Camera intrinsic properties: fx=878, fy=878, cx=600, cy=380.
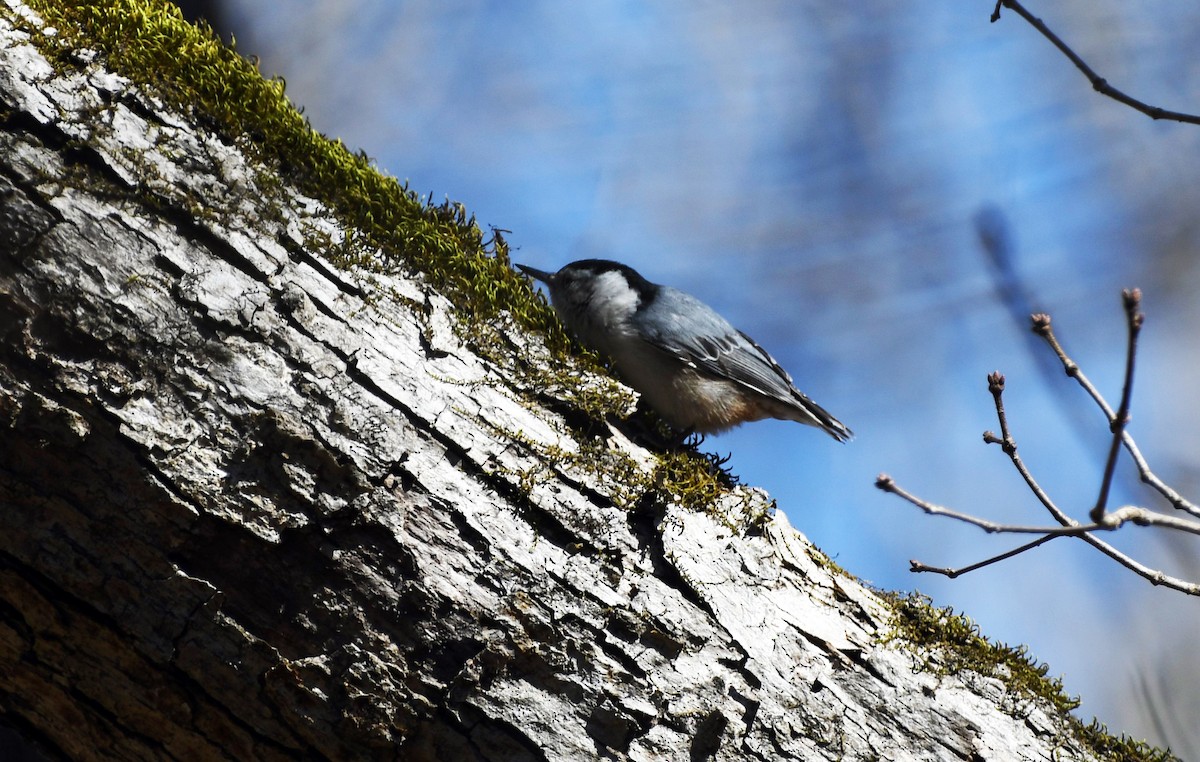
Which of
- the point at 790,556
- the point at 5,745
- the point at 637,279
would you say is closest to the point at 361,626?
the point at 790,556

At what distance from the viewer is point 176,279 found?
1493 millimetres

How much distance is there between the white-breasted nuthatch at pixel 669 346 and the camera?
2268 mm

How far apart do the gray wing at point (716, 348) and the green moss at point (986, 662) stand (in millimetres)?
822

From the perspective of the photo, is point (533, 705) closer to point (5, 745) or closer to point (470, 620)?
point (470, 620)

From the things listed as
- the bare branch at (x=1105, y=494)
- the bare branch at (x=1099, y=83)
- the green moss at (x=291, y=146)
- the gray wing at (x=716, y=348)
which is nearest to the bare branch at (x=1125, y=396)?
the bare branch at (x=1105, y=494)

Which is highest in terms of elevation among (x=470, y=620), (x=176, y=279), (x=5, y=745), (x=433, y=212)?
(x=433, y=212)

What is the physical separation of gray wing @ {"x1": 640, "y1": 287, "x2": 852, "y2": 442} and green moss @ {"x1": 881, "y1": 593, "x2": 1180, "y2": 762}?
2.70 ft

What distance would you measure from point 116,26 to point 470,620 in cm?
128

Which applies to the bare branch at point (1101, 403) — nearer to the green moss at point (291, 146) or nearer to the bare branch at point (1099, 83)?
the bare branch at point (1099, 83)

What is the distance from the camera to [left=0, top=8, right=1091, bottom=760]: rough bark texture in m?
1.41

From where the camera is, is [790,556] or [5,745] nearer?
[790,556]

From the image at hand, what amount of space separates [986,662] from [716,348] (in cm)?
105

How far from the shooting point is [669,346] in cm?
234

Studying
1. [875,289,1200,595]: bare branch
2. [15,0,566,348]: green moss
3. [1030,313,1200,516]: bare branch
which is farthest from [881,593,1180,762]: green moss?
[15,0,566,348]: green moss
